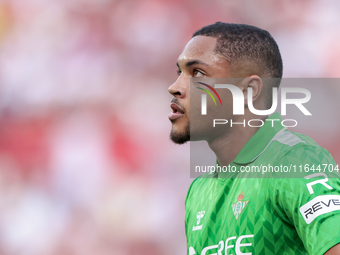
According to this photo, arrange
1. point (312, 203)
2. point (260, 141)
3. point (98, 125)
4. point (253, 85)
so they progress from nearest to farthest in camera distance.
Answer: point (312, 203) < point (260, 141) < point (253, 85) < point (98, 125)

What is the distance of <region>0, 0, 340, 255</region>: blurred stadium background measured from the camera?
21.1 ft

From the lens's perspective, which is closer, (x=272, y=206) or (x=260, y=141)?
(x=272, y=206)

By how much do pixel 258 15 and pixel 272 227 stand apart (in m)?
6.76

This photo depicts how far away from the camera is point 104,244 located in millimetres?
6238

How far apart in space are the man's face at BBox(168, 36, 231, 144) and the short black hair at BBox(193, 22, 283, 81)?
57 mm

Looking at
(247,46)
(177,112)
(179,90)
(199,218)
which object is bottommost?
(199,218)

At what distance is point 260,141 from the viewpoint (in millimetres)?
1901

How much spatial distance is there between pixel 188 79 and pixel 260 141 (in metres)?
0.48

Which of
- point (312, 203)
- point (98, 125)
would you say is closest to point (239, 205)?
point (312, 203)

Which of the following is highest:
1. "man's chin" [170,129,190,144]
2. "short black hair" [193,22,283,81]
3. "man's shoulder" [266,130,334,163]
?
"short black hair" [193,22,283,81]

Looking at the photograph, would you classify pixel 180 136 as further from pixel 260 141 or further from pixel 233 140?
pixel 260 141

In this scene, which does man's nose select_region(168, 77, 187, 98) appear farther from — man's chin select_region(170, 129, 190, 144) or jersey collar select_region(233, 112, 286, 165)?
jersey collar select_region(233, 112, 286, 165)

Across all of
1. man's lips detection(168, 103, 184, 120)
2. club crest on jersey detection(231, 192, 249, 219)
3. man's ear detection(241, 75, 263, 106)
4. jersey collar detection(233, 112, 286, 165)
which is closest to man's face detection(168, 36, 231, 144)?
man's lips detection(168, 103, 184, 120)

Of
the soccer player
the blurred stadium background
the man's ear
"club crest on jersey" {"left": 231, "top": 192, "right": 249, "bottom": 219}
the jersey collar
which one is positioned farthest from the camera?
the blurred stadium background
